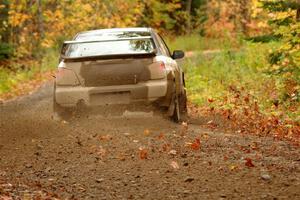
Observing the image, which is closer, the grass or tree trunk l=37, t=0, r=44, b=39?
the grass

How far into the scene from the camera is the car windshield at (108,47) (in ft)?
35.3

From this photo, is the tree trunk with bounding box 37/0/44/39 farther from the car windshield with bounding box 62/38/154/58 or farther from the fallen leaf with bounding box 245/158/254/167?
the fallen leaf with bounding box 245/158/254/167

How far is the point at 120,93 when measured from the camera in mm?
10570

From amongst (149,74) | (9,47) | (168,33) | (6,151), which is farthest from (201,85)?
(168,33)

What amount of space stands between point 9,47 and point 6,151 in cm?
1844

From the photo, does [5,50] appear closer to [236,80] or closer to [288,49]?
[236,80]

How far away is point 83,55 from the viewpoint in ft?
35.3

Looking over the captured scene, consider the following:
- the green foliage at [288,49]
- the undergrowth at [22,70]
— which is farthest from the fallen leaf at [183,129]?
the undergrowth at [22,70]

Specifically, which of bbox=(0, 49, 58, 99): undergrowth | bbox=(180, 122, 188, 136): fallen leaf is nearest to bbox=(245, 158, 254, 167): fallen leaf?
bbox=(180, 122, 188, 136): fallen leaf

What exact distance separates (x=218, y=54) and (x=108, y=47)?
42.8 feet

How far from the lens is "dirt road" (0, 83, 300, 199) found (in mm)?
6727

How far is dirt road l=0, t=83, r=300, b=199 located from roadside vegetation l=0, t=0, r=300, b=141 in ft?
5.41

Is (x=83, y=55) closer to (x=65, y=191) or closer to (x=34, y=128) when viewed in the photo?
(x=34, y=128)

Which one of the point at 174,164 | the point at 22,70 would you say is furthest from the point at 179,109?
the point at 22,70
